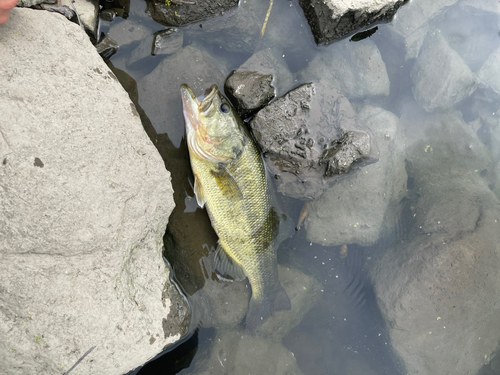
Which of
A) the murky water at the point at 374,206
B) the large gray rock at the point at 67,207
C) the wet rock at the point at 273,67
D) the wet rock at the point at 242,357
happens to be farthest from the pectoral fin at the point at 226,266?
the wet rock at the point at 273,67

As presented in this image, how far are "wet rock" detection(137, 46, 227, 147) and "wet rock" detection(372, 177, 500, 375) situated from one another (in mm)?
3180

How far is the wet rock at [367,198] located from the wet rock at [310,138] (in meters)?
0.37

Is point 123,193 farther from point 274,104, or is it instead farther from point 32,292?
point 274,104

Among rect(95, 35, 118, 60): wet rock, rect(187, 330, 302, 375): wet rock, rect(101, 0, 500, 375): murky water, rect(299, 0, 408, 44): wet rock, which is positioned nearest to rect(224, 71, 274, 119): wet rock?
rect(101, 0, 500, 375): murky water

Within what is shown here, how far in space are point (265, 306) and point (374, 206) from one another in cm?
188

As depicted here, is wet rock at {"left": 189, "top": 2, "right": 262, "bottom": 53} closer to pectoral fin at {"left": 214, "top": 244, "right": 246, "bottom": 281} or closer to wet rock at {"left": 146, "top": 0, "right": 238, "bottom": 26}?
wet rock at {"left": 146, "top": 0, "right": 238, "bottom": 26}

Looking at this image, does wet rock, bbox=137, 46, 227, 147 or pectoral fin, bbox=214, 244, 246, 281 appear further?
pectoral fin, bbox=214, 244, 246, 281

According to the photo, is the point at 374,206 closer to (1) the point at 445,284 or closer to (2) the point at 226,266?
(1) the point at 445,284

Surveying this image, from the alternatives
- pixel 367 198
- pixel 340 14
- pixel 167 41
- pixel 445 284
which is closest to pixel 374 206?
pixel 367 198

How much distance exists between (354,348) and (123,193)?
146 inches

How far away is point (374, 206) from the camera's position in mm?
4211

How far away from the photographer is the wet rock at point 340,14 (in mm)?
3615

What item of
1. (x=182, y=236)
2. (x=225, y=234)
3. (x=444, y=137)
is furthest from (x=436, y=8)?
(x=182, y=236)

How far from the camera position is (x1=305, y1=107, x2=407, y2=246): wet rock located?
163 inches
